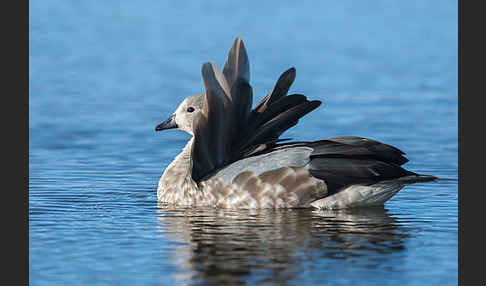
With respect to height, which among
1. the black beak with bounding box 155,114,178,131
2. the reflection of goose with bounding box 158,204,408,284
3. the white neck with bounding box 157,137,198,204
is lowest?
the reflection of goose with bounding box 158,204,408,284

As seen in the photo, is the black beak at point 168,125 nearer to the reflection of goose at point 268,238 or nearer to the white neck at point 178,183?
the white neck at point 178,183

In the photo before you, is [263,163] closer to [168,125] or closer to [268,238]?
[168,125]

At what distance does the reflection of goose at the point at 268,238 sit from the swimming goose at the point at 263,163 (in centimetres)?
21

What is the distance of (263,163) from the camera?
13.1 m

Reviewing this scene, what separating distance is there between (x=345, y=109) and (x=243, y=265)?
1198cm

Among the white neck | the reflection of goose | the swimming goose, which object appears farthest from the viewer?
the white neck

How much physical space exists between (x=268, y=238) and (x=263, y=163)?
2013 millimetres

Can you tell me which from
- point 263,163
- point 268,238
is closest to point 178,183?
point 263,163

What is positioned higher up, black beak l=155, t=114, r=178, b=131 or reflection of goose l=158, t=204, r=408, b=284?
black beak l=155, t=114, r=178, b=131

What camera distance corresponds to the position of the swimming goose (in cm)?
1291

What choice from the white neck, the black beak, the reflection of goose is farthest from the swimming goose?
the black beak

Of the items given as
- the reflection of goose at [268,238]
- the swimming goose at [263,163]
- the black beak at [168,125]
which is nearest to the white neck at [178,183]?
the swimming goose at [263,163]

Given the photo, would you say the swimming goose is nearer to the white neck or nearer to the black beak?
the white neck

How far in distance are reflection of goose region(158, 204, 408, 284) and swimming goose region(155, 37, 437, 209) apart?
214 mm
